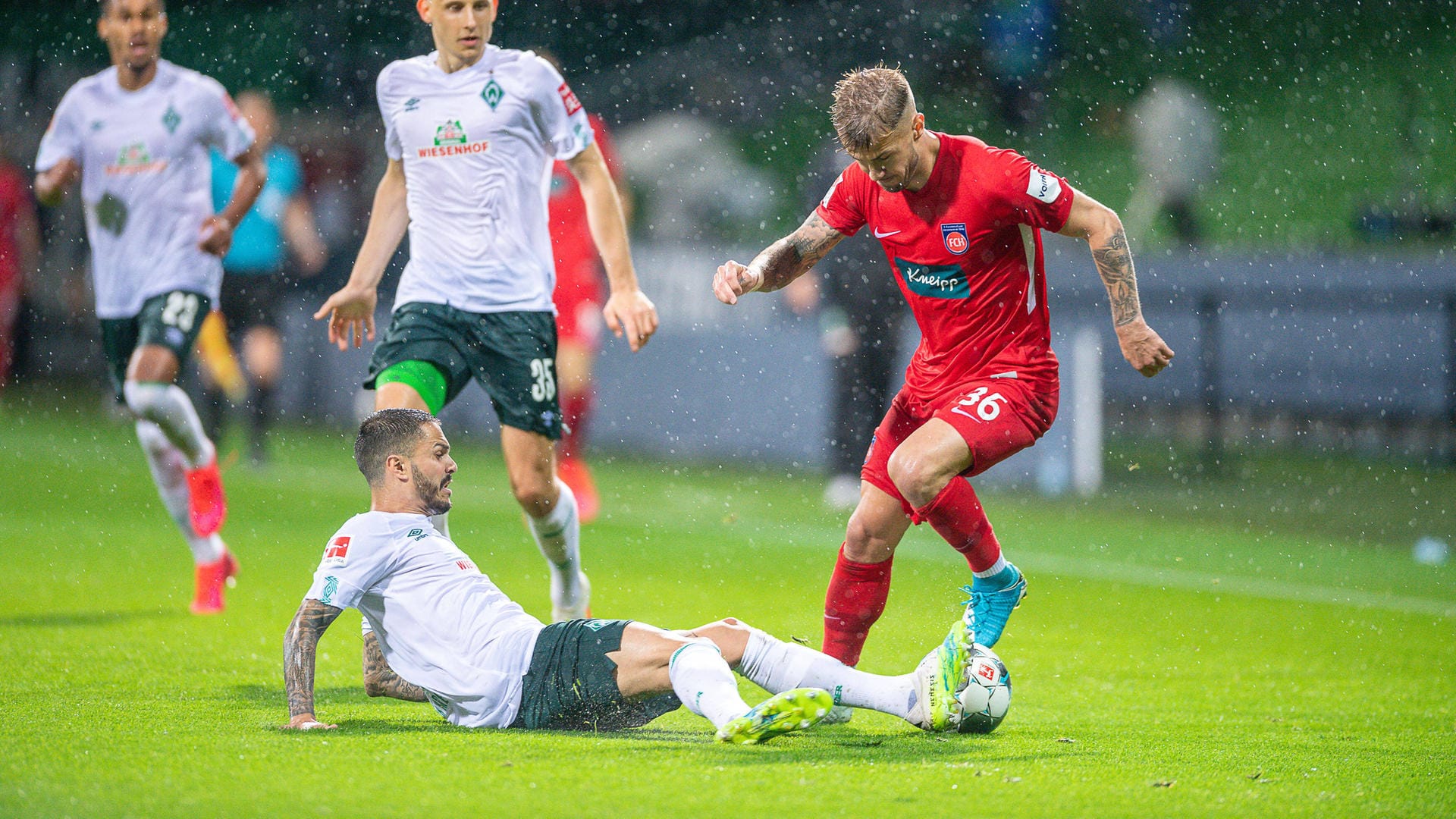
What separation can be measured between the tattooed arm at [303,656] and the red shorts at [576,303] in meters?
5.95

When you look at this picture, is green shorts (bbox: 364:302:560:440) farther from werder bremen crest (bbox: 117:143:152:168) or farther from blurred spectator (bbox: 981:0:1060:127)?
blurred spectator (bbox: 981:0:1060:127)

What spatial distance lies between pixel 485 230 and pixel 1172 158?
11.6m

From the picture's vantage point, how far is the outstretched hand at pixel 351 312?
18.1ft

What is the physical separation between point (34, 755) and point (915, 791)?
2.07 metres

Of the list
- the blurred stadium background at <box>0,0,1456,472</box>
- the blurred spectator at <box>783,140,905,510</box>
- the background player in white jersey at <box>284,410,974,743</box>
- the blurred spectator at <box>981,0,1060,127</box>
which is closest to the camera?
the background player in white jersey at <box>284,410,974,743</box>

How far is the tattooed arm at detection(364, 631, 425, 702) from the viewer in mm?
4609

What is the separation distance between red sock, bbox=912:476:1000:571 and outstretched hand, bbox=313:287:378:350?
2.07 m

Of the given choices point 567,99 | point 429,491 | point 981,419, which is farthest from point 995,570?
point 567,99

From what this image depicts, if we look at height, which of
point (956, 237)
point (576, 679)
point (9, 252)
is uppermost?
point (9, 252)

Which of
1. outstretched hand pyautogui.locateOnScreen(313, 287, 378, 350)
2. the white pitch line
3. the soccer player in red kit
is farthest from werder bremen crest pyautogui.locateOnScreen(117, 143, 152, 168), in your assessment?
the white pitch line

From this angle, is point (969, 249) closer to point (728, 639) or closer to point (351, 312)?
point (728, 639)

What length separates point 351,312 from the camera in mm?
5539

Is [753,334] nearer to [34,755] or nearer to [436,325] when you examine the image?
[436,325]

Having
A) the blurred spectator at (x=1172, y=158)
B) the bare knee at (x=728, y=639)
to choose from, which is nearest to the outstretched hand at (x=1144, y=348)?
the bare knee at (x=728, y=639)
